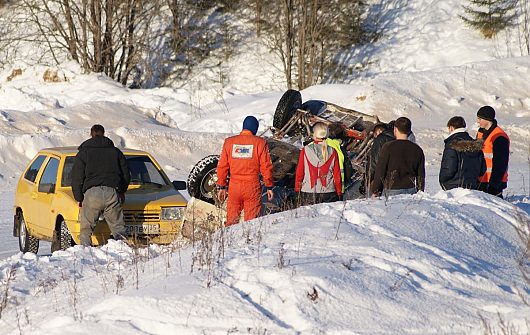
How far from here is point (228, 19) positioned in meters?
38.9

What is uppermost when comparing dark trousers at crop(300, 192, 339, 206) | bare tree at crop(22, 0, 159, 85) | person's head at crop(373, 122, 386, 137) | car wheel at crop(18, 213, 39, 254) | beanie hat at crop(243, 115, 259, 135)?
bare tree at crop(22, 0, 159, 85)

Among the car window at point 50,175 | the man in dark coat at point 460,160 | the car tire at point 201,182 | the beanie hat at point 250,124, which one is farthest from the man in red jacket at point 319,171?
the car window at point 50,175

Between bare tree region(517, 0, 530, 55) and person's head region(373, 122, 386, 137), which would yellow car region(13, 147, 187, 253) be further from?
bare tree region(517, 0, 530, 55)

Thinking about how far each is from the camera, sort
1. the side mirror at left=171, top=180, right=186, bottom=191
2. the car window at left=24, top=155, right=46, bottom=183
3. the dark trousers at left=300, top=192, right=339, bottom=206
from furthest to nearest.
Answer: the car window at left=24, top=155, right=46, bottom=183 < the side mirror at left=171, top=180, right=186, bottom=191 < the dark trousers at left=300, top=192, right=339, bottom=206

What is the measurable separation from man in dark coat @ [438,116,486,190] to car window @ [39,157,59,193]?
4.86 metres

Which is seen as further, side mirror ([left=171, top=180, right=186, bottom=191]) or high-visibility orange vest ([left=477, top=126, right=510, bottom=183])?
side mirror ([left=171, top=180, right=186, bottom=191])

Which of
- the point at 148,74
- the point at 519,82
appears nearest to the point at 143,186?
the point at 519,82

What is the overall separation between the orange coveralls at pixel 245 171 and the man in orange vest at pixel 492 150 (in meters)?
2.53

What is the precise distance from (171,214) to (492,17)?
2614 cm

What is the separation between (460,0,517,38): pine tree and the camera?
34.5m

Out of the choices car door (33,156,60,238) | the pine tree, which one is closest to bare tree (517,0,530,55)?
the pine tree

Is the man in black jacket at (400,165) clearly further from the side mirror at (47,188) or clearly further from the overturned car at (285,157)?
the side mirror at (47,188)

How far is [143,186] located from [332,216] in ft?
15.0

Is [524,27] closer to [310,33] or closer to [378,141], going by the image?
[310,33]
